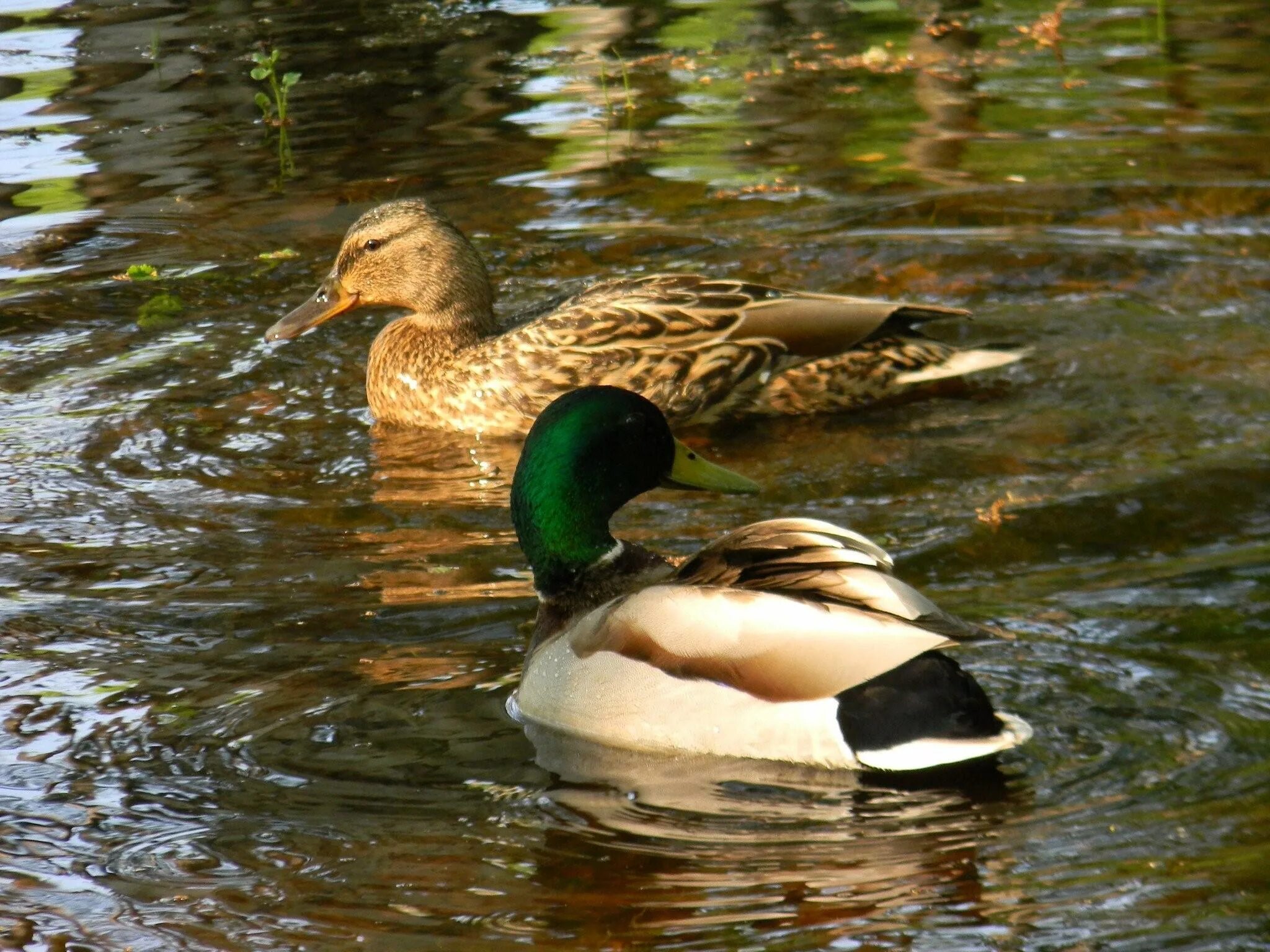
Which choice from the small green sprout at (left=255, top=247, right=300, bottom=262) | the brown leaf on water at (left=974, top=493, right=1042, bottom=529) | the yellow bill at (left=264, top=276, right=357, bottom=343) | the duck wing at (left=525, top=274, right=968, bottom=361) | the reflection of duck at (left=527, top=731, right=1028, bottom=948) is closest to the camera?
the reflection of duck at (left=527, top=731, right=1028, bottom=948)

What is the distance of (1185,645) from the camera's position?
5.01 m

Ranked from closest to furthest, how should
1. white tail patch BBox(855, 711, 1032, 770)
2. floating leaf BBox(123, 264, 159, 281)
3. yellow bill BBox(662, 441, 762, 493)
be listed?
1. white tail patch BBox(855, 711, 1032, 770)
2. yellow bill BBox(662, 441, 762, 493)
3. floating leaf BBox(123, 264, 159, 281)

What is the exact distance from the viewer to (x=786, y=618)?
4.52 metres

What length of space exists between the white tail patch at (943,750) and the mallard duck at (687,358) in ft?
11.0

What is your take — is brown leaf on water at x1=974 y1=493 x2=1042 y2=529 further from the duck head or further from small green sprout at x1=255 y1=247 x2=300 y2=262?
small green sprout at x1=255 y1=247 x2=300 y2=262

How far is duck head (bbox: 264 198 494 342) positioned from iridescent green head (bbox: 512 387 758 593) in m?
3.12

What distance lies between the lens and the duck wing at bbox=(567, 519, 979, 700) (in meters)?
4.43

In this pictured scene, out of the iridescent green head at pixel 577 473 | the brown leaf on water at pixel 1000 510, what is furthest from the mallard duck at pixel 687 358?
the iridescent green head at pixel 577 473

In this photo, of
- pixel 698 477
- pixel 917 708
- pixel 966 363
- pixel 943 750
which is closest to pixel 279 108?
pixel 966 363

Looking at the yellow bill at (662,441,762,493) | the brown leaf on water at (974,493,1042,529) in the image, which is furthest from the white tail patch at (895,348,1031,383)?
the yellow bill at (662,441,762,493)

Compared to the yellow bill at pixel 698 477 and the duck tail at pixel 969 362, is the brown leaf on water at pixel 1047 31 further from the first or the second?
the yellow bill at pixel 698 477

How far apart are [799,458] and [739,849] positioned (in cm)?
325

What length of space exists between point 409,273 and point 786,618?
4.39m

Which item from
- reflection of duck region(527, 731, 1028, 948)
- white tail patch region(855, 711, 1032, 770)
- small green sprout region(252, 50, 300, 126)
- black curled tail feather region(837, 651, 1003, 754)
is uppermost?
small green sprout region(252, 50, 300, 126)
